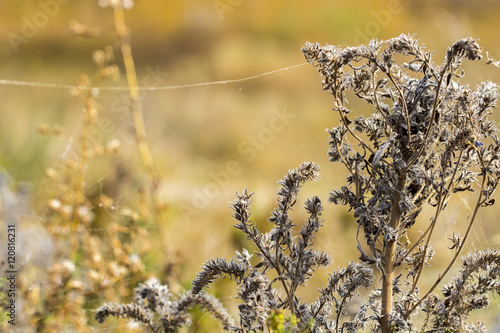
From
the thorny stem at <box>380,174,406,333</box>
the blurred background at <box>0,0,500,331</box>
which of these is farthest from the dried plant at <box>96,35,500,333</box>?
the blurred background at <box>0,0,500,331</box>

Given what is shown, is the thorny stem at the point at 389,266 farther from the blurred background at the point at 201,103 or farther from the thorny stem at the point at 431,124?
the blurred background at the point at 201,103

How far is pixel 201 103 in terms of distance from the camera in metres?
2.12

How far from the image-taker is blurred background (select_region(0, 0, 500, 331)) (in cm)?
181

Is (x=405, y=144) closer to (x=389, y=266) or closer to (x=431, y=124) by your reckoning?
(x=431, y=124)

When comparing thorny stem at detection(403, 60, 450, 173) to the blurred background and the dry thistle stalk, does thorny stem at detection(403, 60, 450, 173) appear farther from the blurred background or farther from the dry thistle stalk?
the blurred background

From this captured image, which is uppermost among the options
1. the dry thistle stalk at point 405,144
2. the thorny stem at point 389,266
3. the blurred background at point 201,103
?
the blurred background at point 201,103

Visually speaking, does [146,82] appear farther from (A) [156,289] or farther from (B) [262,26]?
(A) [156,289]

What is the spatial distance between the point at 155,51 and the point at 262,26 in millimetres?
486

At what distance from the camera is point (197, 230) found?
1.86m

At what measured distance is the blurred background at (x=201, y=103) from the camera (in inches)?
71.3

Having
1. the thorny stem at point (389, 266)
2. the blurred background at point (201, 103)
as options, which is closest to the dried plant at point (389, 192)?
the thorny stem at point (389, 266)

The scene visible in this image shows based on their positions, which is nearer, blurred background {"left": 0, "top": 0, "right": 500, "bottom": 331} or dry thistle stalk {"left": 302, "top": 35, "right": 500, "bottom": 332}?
dry thistle stalk {"left": 302, "top": 35, "right": 500, "bottom": 332}

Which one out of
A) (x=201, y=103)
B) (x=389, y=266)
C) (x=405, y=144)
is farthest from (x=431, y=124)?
(x=201, y=103)

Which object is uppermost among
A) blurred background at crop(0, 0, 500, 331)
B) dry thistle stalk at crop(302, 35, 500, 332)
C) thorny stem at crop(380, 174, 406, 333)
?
blurred background at crop(0, 0, 500, 331)
